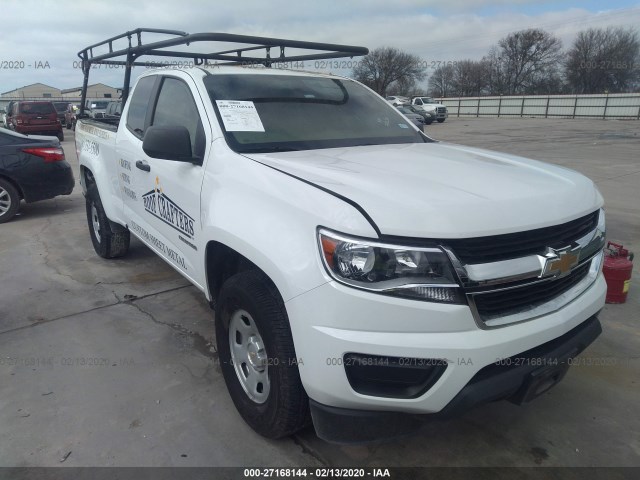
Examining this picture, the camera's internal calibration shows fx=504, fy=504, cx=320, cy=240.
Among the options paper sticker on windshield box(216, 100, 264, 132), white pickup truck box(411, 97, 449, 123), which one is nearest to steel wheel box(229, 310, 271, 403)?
paper sticker on windshield box(216, 100, 264, 132)

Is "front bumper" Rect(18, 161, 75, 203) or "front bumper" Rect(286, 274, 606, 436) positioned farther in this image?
"front bumper" Rect(18, 161, 75, 203)

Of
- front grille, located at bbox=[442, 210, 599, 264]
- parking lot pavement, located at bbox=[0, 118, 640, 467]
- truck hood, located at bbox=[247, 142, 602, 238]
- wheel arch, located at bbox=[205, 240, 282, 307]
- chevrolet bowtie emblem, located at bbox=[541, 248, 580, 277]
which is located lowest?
parking lot pavement, located at bbox=[0, 118, 640, 467]

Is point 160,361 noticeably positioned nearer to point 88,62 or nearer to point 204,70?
point 204,70

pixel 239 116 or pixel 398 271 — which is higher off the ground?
pixel 239 116

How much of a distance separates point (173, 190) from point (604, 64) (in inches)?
2292

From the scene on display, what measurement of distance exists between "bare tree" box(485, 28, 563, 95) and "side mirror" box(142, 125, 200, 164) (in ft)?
207

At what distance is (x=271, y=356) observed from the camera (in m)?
2.22

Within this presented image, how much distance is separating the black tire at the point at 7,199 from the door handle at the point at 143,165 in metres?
4.73

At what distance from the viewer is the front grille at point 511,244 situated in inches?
75.9

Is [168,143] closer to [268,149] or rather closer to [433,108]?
[268,149]

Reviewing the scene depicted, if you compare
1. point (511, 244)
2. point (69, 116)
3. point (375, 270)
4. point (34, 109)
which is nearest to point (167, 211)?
point (375, 270)

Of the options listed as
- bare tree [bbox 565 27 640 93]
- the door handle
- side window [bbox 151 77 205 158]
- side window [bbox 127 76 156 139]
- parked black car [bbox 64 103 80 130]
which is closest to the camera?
side window [bbox 151 77 205 158]

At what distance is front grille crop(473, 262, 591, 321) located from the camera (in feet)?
6.50

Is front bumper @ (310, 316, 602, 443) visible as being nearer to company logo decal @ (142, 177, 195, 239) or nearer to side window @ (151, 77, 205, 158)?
company logo decal @ (142, 177, 195, 239)
